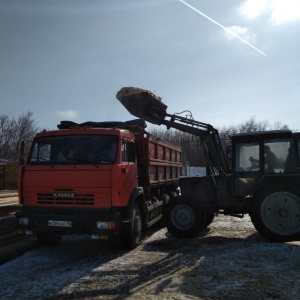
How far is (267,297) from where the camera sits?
4711 mm

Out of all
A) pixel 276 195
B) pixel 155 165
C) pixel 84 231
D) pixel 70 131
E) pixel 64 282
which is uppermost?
pixel 70 131

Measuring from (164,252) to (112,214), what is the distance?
1469 millimetres

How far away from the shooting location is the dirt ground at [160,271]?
500 centimetres

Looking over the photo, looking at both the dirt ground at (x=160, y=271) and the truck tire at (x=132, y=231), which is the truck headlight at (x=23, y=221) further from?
the truck tire at (x=132, y=231)

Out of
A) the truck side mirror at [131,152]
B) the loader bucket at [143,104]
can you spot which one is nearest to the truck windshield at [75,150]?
the truck side mirror at [131,152]

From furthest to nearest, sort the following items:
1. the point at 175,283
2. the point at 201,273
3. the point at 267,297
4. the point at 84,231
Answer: the point at 84,231 < the point at 201,273 < the point at 175,283 < the point at 267,297

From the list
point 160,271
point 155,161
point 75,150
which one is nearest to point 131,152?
point 75,150

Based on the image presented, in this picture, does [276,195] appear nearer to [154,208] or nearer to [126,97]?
[154,208]

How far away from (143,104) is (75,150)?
3316mm

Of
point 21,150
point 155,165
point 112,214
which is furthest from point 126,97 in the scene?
point 112,214

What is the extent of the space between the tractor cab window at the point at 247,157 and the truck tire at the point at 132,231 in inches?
113

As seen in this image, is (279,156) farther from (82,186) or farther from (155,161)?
(82,186)

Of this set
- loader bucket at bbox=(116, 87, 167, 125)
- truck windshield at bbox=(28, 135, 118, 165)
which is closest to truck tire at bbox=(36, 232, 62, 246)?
truck windshield at bbox=(28, 135, 118, 165)

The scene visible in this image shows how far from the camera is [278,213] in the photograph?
827 cm
